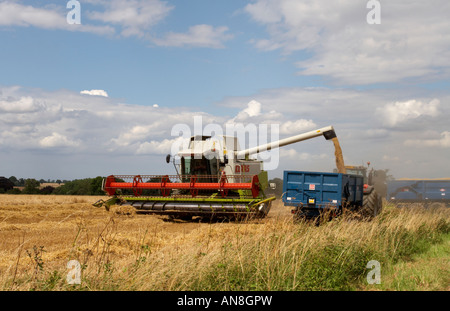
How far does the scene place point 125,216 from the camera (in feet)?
50.0

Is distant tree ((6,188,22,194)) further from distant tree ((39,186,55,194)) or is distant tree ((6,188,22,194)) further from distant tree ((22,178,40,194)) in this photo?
distant tree ((39,186,55,194))

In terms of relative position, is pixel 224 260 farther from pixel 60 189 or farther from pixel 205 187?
pixel 60 189

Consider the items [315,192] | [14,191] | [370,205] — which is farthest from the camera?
[14,191]

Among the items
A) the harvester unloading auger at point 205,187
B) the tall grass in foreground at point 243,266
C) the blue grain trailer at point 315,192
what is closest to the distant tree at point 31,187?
the harvester unloading auger at point 205,187

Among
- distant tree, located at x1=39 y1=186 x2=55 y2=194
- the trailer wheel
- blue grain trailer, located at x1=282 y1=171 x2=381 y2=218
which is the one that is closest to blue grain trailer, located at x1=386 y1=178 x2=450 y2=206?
the trailer wheel

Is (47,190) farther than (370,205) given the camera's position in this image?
Yes

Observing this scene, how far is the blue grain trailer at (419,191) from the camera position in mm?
20844

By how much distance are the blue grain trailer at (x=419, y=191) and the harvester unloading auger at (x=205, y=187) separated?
6604 mm

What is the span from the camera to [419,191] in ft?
70.2

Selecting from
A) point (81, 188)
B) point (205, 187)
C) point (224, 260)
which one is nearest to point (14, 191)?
point (81, 188)

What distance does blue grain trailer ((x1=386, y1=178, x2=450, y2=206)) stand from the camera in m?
20.8

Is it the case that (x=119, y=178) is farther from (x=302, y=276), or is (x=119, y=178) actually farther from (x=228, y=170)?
(x=302, y=276)

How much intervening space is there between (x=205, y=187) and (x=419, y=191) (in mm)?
12244

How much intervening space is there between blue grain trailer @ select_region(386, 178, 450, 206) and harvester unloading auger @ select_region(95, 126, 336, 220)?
660 centimetres
